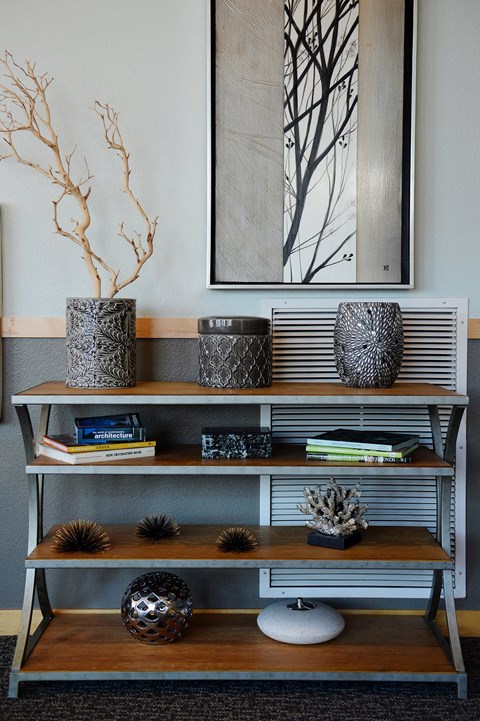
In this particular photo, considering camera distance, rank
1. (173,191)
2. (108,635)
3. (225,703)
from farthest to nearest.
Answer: (173,191), (108,635), (225,703)

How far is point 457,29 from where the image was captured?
7.84 feet

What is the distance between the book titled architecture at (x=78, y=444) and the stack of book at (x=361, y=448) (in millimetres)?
500

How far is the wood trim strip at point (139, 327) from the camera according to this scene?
243cm

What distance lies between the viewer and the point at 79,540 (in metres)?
2.13

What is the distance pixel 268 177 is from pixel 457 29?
0.77 metres

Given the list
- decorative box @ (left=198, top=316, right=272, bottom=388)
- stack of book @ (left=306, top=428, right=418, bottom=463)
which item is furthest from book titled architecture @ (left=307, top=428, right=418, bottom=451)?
decorative box @ (left=198, top=316, right=272, bottom=388)

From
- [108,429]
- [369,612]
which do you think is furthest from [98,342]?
[369,612]

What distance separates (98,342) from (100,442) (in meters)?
0.29

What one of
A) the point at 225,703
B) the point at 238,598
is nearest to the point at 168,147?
the point at 238,598

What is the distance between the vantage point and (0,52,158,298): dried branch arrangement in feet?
7.55

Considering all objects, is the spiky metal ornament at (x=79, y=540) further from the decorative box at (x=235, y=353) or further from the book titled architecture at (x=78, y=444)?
the decorative box at (x=235, y=353)

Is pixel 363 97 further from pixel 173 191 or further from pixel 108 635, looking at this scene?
pixel 108 635

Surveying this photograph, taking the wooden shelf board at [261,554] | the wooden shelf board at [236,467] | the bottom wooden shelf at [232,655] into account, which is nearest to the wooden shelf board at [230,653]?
the bottom wooden shelf at [232,655]

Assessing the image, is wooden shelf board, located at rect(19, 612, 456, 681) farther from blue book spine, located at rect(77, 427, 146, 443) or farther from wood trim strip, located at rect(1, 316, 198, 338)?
wood trim strip, located at rect(1, 316, 198, 338)
